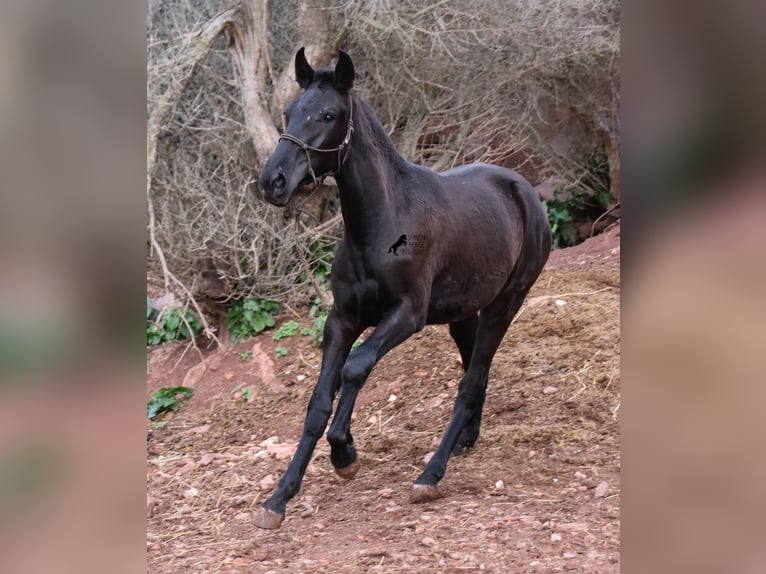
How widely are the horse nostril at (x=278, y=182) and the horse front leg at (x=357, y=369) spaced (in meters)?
0.93

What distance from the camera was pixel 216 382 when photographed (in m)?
7.47

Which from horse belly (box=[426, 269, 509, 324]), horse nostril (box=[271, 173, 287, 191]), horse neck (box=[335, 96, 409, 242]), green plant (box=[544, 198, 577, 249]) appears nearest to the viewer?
horse nostril (box=[271, 173, 287, 191])

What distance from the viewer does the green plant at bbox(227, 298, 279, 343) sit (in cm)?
801

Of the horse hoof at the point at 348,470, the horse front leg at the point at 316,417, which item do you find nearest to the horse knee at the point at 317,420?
the horse front leg at the point at 316,417

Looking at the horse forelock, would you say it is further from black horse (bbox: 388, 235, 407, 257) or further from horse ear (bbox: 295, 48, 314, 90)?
black horse (bbox: 388, 235, 407, 257)

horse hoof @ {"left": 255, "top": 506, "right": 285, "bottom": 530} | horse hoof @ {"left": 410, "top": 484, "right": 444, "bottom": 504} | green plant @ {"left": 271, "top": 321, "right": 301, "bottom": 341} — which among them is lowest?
green plant @ {"left": 271, "top": 321, "right": 301, "bottom": 341}

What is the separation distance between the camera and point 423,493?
4.20 meters

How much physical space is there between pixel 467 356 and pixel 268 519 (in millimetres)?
2128

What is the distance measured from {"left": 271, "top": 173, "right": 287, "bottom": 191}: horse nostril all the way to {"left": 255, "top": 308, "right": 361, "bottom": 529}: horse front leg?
904 millimetres

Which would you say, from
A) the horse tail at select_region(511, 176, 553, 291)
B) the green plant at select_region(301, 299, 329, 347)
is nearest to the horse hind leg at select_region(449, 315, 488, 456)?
the horse tail at select_region(511, 176, 553, 291)

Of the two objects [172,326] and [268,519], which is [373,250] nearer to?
[268,519]
